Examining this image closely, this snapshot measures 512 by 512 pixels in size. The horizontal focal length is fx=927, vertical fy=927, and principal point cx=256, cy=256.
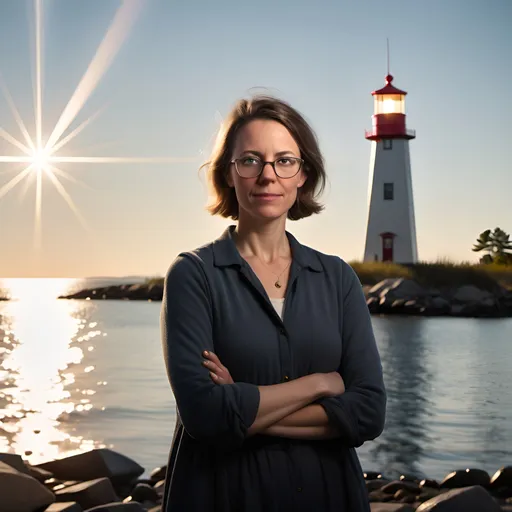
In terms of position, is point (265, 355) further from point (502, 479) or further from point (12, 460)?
point (502, 479)

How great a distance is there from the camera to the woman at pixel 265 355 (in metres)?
2.15

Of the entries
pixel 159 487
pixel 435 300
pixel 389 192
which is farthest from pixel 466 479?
pixel 389 192

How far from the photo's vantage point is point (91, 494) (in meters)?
5.20

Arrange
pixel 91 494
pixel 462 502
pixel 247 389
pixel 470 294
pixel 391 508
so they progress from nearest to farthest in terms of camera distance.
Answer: pixel 247 389, pixel 462 502, pixel 391 508, pixel 91 494, pixel 470 294

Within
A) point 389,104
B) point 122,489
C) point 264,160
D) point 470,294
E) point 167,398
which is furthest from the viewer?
point 389,104

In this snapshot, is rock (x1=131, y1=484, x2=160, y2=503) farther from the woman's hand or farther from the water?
the woman's hand

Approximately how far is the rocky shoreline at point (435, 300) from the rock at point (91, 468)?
25.6m

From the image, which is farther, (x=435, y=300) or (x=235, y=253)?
(x=435, y=300)

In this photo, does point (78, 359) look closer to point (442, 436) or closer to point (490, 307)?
point (442, 436)

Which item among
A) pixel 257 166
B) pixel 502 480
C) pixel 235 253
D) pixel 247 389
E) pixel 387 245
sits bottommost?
pixel 502 480

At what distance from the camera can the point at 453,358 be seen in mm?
19656

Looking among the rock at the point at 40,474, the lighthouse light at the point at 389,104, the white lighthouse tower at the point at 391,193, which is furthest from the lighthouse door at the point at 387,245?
the rock at the point at 40,474

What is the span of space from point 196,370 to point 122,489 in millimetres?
4381

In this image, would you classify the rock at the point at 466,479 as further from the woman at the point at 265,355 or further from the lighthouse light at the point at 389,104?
the lighthouse light at the point at 389,104
